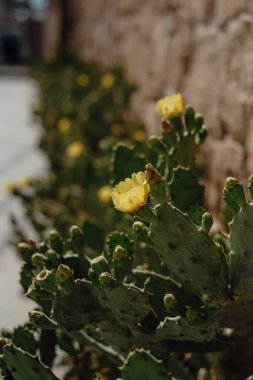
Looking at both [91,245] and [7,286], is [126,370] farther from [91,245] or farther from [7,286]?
[7,286]

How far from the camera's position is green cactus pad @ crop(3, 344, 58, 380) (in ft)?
4.69

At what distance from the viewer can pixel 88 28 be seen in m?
8.05

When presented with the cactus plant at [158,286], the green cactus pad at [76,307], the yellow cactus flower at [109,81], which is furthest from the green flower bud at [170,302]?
the yellow cactus flower at [109,81]

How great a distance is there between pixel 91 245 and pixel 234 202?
0.99m

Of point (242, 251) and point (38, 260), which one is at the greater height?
point (38, 260)

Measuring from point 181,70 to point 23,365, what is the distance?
213 centimetres

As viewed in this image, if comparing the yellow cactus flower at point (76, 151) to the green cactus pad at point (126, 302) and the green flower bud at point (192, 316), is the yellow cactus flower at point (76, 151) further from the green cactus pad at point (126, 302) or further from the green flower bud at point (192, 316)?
the green flower bud at point (192, 316)

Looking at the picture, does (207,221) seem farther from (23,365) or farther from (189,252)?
(23,365)

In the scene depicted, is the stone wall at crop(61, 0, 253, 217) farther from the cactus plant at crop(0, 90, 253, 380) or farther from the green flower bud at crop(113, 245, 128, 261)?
the green flower bud at crop(113, 245, 128, 261)

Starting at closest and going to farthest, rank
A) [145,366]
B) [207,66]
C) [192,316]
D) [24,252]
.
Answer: [145,366] < [192,316] < [24,252] < [207,66]

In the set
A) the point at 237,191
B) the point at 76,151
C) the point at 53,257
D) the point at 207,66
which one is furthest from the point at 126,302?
the point at 76,151

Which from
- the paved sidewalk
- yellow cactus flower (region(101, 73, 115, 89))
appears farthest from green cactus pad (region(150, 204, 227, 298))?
yellow cactus flower (region(101, 73, 115, 89))

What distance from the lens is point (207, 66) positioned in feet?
8.85

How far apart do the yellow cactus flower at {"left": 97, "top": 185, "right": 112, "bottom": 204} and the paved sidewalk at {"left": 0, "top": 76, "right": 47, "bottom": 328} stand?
1.93 ft
